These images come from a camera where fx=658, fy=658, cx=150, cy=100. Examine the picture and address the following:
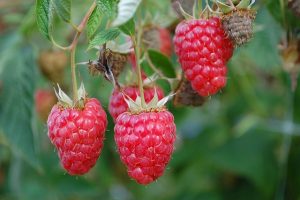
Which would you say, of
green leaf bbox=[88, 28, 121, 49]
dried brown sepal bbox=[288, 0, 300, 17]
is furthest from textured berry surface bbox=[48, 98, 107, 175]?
dried brown sepal bbox=[288, 0, 300, 17]

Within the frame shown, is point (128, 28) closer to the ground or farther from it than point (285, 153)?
farther from it

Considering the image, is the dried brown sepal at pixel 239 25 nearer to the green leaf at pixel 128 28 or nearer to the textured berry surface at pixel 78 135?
the green leaf at pixel 128 28

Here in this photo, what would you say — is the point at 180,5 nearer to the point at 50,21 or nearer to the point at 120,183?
the point at 50,21

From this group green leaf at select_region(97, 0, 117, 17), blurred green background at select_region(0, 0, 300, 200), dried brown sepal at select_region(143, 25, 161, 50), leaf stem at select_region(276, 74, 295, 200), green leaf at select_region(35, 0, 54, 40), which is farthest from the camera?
leaf stem at select_region(276, 74, 295, 200)

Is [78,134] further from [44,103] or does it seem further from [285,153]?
[285,153]

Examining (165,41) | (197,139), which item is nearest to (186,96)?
(165,41)

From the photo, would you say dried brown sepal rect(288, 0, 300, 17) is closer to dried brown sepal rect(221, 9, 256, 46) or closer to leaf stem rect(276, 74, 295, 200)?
dried brown sepal rect(221, 9, 256, 46)

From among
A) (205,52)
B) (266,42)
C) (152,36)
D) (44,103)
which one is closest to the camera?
(205,52)
